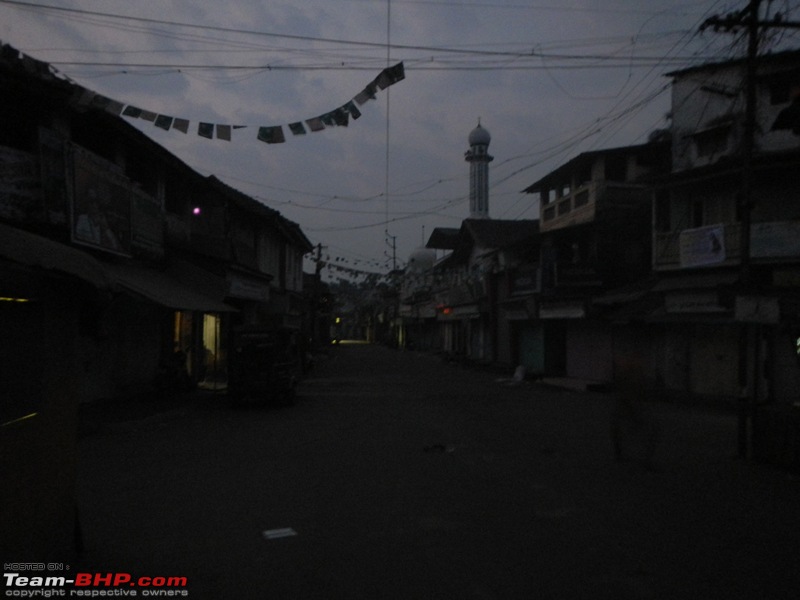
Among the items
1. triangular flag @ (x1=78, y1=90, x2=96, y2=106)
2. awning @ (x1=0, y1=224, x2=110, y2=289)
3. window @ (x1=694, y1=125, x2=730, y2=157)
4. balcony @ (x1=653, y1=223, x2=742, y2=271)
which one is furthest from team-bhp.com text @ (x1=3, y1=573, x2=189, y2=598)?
window @ (x1=694, y1=125, x2=730, y2=157)

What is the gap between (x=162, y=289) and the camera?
15508mm

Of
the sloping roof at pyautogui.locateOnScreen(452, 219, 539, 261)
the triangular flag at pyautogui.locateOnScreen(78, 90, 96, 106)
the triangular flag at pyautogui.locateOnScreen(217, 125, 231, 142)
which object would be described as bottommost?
the triangular flag at pyautogui.locateOnScreen(217, 125, 231, 142)

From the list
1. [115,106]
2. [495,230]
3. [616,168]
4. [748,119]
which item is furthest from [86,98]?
[495,230]

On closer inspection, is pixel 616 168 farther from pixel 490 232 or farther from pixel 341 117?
pixel 341 117

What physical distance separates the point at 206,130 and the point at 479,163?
49801mm

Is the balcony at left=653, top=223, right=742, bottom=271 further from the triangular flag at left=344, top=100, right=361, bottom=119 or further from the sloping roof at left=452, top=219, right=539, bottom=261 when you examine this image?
the sloping roof at left=452, top=219, right=539, bottom=261

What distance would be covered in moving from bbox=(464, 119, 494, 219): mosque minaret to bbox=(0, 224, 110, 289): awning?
55.6m

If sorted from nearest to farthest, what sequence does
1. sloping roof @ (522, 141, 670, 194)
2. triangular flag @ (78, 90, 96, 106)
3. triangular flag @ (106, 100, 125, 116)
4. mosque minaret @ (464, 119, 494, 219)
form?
triangular flag @ (106, 100, 125, 116), triangular flag @ (78, 90, 96, 106), sloping roof @ (522, 141, 670, 194), mosque minaret @ (464, 119, 494, 219)

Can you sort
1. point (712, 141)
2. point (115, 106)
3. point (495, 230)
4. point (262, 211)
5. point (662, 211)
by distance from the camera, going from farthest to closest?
point (495, 230), point (262, 211), point (662, 211), point (712, 141), point (115, 106)

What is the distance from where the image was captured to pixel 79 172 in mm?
13453

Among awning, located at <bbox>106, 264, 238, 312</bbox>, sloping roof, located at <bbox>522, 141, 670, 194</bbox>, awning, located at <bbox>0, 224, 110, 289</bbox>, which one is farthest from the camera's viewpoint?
sloping roof, located at <bbox>522, 141, 670, 194</bbox>

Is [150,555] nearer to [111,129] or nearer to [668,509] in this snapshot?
[668,509]

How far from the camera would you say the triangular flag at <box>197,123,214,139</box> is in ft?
40.5

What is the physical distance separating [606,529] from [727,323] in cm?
1463
